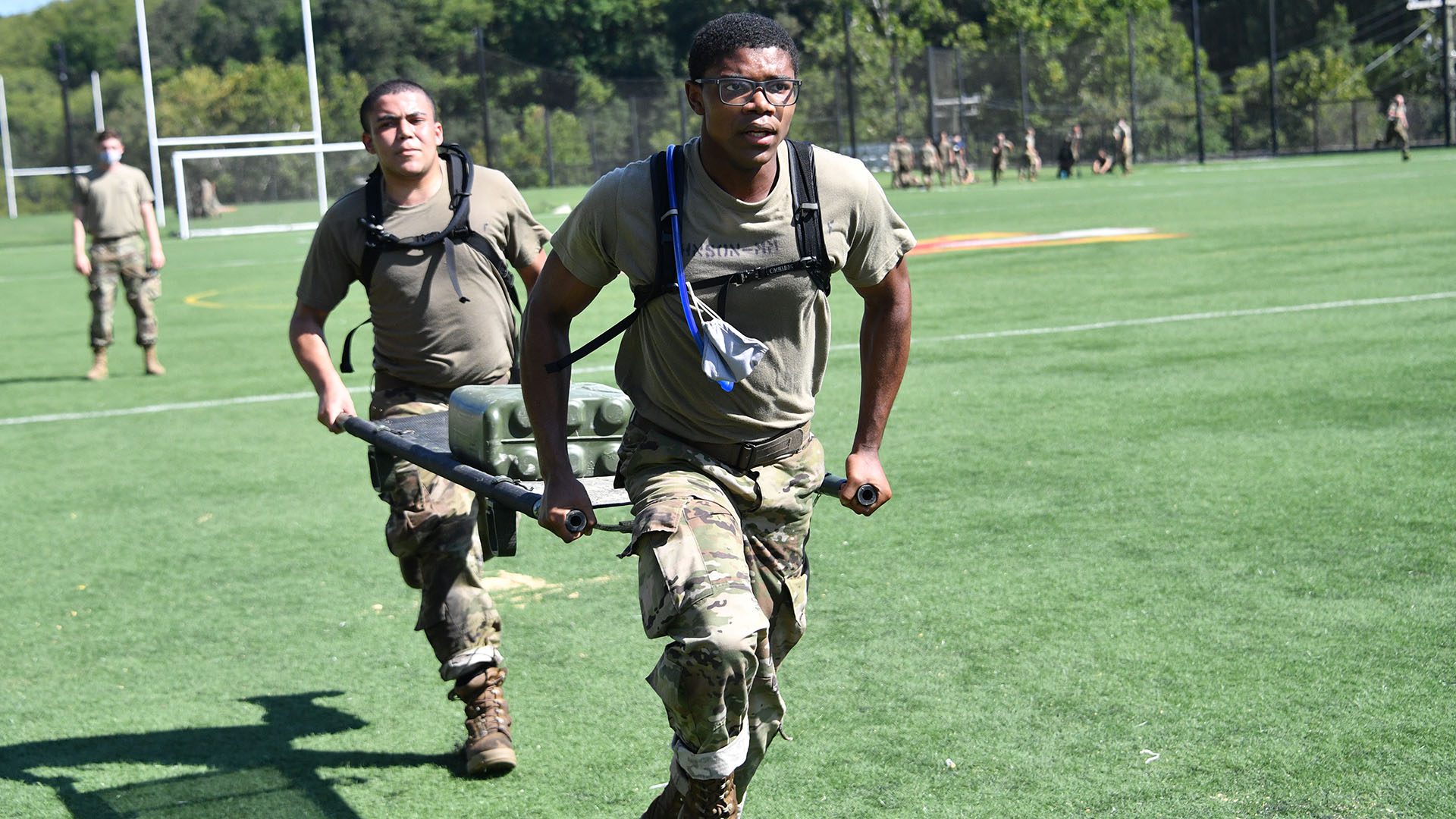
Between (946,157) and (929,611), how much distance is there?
51339mm

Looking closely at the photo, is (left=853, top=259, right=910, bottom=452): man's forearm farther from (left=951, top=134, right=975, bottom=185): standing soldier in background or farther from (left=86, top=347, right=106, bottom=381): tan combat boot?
(left=951, top=134, right=975, bottom=185): standing soldier in background

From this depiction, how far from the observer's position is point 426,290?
5.91 metres

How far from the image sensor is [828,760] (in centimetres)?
512

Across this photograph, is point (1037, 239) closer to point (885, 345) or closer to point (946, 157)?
point (885, 345)

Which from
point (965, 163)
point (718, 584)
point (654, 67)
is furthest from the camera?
point (654, 67)

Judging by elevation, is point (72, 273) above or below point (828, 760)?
above

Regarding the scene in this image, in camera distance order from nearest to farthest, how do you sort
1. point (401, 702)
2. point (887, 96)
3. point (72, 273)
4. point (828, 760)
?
point (828, 760) < point (401, 702) < point (72, 273) < point (887, 96)

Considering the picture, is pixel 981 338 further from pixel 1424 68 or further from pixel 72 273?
pixel 1424 68

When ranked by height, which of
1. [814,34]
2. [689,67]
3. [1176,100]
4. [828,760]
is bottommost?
[828,760]

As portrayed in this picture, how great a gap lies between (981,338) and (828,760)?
948 centimetres

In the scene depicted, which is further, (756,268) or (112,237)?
(112,237)

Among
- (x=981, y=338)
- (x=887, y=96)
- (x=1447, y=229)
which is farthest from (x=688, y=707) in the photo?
(x=887, y=96)

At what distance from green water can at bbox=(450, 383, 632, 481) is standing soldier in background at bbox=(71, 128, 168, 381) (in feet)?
37.2

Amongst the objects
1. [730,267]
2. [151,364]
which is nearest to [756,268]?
[730,267]
